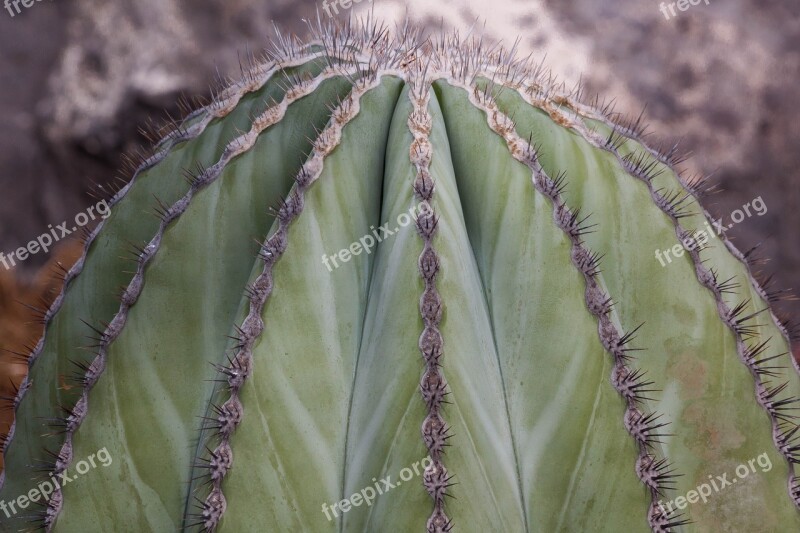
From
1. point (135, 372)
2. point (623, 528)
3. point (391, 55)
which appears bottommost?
point (623, 528)

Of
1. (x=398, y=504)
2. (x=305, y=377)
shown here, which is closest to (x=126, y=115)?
(x=305, y=377)

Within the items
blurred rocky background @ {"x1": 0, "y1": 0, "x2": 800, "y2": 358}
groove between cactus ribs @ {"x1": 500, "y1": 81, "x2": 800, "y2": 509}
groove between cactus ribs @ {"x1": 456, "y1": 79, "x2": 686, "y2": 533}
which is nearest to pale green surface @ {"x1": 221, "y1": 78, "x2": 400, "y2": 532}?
groove between cactus ribs @ {"x1": 456, "y1": 79, "x2": 686, "y2": 533}

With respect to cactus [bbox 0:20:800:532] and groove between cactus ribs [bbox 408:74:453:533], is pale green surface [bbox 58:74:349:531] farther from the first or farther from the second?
groove between cactus ribs [bbox 408:74:453:533]

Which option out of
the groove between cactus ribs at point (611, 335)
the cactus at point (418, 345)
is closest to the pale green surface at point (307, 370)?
the cactus at point (418, 345)

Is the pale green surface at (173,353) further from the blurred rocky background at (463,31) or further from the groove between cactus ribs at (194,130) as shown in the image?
the blurred rocky background at (463,31)

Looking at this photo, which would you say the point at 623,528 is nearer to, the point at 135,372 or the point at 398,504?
the point at 398,504
